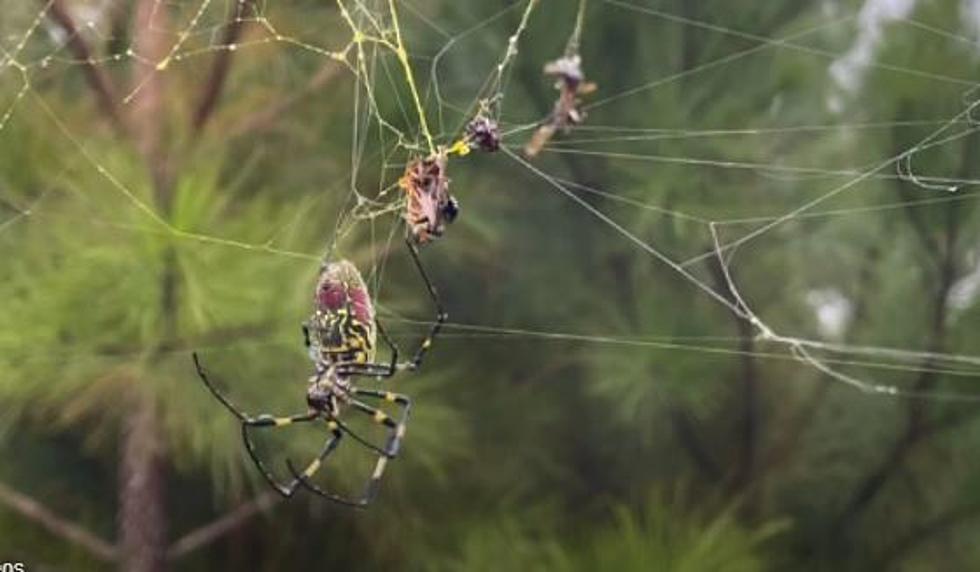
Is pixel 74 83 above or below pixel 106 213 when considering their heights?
above

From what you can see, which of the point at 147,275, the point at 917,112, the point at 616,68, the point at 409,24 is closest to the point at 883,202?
the point at 917,112

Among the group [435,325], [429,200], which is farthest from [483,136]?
[435,325]

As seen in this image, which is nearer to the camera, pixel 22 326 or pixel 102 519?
pixel 22 326

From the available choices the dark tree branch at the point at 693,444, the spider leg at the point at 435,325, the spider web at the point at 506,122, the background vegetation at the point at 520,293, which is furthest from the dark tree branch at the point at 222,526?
the spider leg at the point at 435,325

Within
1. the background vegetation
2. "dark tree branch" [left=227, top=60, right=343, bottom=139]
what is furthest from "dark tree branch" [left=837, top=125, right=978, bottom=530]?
"dark tree branch" [left=227, top=60, right=343, bottom=139]

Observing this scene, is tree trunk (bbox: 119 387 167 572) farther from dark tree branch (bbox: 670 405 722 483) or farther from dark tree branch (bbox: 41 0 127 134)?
dark tree branch (bbox: 670 405 722 483)

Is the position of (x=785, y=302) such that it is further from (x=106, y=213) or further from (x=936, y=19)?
(x=106, y=213)
